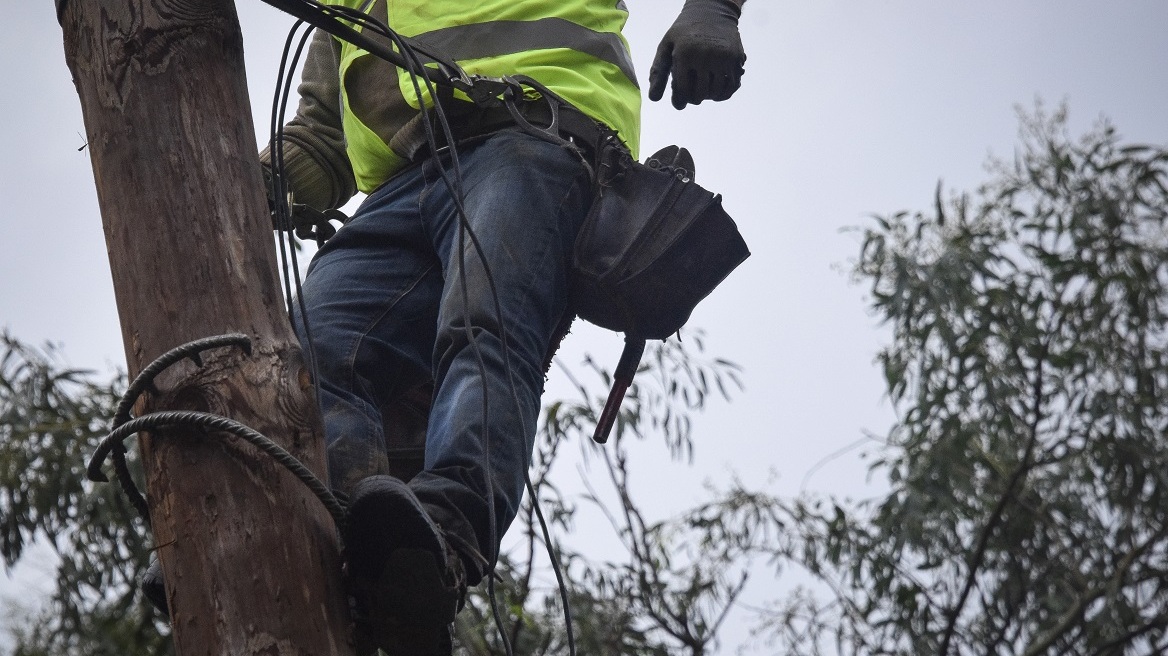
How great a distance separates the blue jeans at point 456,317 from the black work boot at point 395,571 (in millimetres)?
131

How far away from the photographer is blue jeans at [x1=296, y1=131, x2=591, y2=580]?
1.91 m

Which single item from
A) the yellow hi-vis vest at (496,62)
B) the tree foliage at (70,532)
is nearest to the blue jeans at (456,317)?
the yellow hi-vis vest at (496,62)

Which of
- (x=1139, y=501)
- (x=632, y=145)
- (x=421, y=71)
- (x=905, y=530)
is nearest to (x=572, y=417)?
(x=905, y=530)

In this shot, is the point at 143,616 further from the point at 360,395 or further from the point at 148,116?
the point at 148,116

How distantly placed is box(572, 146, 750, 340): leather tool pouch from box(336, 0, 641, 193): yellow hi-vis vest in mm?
155

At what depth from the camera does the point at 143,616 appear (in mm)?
4719

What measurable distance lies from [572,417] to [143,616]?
1806 mm

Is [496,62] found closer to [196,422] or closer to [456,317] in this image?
[456,317]

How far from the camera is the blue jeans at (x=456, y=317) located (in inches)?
75.2

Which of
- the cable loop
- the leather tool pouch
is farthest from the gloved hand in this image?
the cable loop

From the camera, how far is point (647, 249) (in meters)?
2.31

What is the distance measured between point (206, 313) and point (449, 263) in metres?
Answer: 0.56

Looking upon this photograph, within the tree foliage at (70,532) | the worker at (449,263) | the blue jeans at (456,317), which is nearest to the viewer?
the worker at (449,263)

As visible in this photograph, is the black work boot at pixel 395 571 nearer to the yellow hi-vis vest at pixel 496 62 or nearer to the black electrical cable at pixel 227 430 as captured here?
the black electrical cable at pixel 227 430
